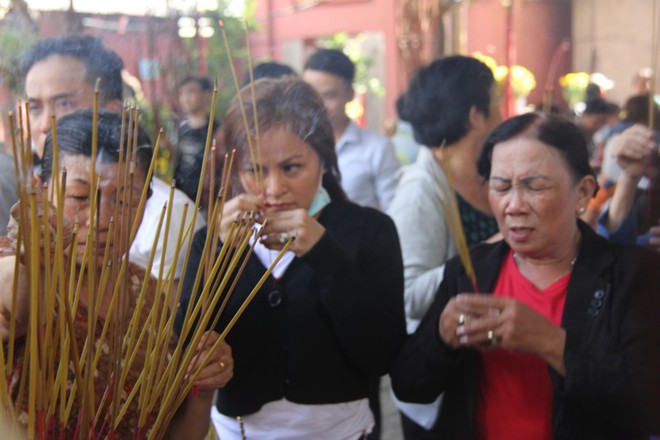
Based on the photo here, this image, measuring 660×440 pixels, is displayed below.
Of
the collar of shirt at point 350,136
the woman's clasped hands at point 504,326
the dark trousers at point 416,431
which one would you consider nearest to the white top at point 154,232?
the woman's clasped hands at point 504,326

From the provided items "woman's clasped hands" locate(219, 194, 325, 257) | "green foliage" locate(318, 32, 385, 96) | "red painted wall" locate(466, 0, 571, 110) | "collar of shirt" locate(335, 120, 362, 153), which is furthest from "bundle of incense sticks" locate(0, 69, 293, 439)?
"green foliage" locate(318, 32, 385, 96)

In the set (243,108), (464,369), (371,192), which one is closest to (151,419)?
(243,108)

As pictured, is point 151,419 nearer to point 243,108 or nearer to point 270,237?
point 270,237

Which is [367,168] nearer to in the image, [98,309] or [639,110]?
[639,110]

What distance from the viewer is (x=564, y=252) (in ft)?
4.83

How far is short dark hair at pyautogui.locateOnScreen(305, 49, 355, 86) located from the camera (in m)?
2.15

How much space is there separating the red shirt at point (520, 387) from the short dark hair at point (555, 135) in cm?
22

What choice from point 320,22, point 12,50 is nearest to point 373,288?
point 12,50

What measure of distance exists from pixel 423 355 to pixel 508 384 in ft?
0.54

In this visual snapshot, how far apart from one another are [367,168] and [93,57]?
4.41ft

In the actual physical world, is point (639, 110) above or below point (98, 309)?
above

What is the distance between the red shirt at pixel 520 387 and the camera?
4.60 ft

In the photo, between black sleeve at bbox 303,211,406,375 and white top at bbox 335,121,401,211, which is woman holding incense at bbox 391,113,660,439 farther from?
white top at bbox 335,121,401,211

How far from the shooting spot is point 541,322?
4.33 feet
